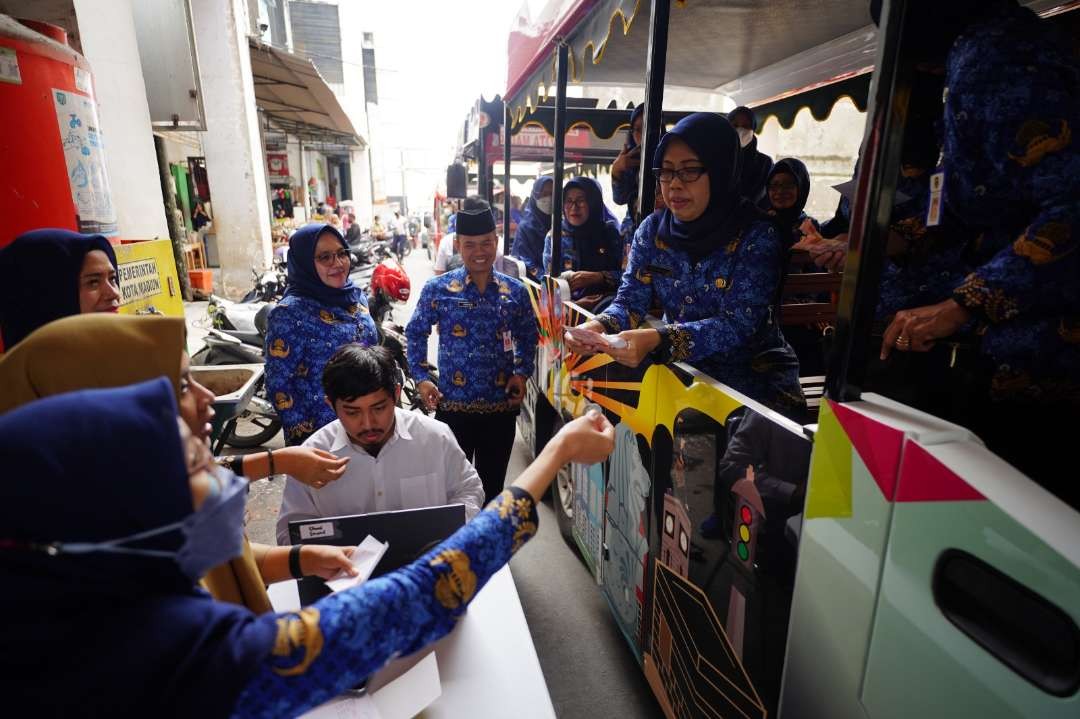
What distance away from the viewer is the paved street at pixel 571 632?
2477 millimetres

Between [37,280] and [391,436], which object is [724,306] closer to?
[391,436]

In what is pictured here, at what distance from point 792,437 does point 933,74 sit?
1204 mm

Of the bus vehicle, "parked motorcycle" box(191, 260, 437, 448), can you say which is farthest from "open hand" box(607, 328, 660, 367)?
"parked motorcycle" box(191, 260, 437, 448)

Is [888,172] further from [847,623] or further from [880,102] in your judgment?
[847,623]

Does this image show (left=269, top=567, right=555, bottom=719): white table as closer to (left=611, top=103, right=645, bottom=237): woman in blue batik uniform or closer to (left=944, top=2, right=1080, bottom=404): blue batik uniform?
(left=944, top=2, right=1080, bottom=404): blue batik uniform

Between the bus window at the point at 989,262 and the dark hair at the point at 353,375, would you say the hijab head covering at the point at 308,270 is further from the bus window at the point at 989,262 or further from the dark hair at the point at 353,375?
the bus window at the point at 989,262

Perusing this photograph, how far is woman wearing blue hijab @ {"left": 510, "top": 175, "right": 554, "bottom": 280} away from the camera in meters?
5.30

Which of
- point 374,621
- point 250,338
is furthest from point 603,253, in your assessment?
point 250,338

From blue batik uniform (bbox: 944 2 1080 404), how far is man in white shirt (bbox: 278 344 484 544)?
171 cm

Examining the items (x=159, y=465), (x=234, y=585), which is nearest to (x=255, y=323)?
(x=234, y=585)

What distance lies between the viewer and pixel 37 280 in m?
1.77

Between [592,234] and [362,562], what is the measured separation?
3.28m

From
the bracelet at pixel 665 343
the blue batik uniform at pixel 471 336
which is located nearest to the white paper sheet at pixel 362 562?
the bracelet at pixel 665 343

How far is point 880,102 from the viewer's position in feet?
3.69
